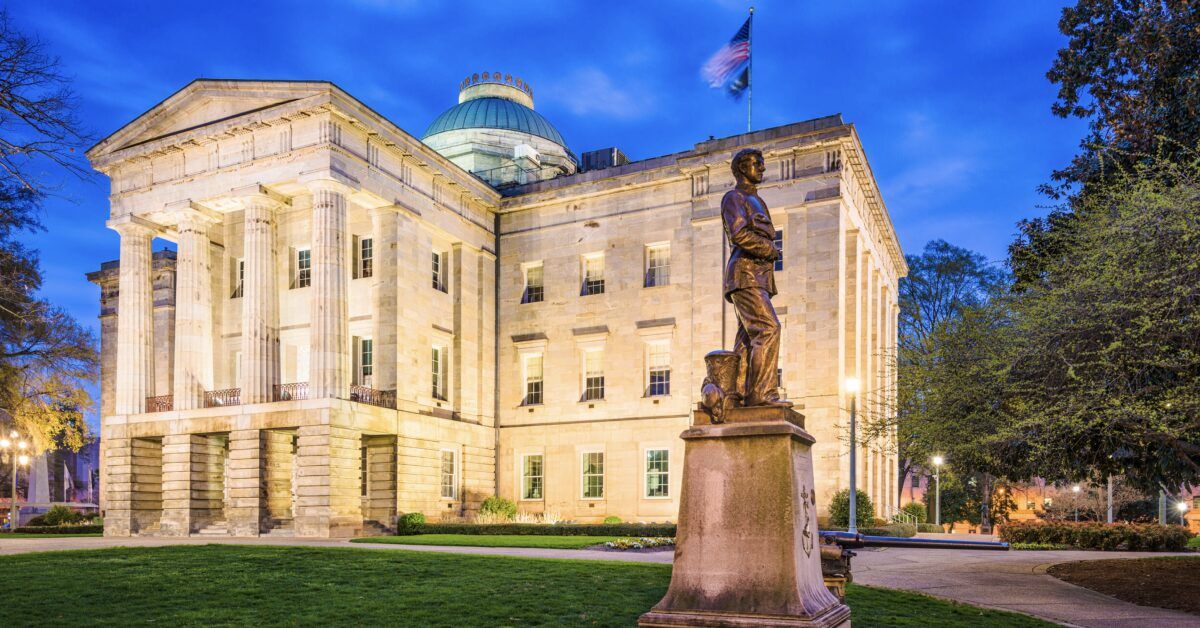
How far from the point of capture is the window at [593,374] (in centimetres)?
3903

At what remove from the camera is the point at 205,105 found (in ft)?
117

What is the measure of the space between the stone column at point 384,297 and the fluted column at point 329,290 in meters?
1.96

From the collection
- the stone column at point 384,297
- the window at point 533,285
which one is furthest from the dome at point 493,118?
the stone column at point 384,297

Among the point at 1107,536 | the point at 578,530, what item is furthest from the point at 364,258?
the point at 1107,536

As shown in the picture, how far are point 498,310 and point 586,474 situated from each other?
8380 millimetres

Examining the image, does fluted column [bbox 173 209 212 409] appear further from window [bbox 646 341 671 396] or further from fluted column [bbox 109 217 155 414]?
window [bbox 646 341 671 396]

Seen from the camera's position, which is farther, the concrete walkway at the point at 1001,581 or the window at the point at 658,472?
the window at the point at 658,472

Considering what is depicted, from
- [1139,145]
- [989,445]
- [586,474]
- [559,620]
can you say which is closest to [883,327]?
[586,474]

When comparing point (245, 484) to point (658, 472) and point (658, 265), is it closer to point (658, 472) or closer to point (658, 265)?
point (658, 472)

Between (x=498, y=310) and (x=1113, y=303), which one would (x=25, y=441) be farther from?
(x=1113, y=303)

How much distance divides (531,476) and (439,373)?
6.13 metres

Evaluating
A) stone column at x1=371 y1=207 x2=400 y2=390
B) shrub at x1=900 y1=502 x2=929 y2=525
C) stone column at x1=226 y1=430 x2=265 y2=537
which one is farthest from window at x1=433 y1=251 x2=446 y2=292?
shrub at x1=900 y1=502 x2=929 y2=525

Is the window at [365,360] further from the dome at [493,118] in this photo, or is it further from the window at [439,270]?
the dome at [493,118]

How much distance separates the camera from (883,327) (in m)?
46.5
